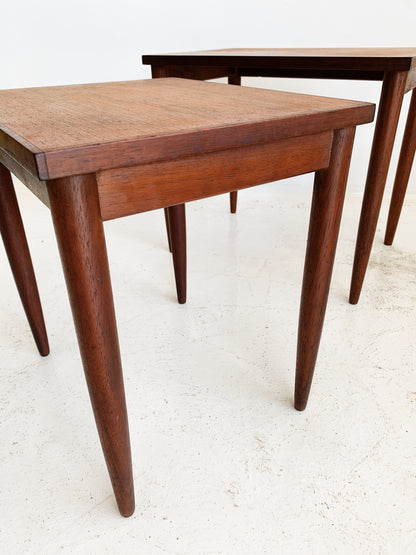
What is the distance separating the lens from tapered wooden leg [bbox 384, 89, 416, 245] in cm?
141

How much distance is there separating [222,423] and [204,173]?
1.64 feet

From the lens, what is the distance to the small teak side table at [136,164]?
1.61 ft

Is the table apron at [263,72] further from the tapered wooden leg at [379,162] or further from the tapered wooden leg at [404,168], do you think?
the tapered wooden leg at [404,168]

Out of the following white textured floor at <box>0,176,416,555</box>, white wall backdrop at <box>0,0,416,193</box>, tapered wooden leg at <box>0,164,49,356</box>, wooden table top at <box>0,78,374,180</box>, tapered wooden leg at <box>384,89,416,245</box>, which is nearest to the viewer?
wooden table top at <box>0,78,374,180</box>

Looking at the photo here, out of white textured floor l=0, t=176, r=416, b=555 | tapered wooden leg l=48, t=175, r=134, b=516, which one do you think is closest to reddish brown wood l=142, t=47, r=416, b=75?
white textured floor l=0, t=176, r=416, b=555

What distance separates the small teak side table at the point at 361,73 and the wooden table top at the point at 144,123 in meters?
0.34

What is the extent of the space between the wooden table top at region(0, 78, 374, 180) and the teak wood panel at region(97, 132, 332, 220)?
2 centimetres

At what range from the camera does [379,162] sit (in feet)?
3.66

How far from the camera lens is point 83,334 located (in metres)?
0.56

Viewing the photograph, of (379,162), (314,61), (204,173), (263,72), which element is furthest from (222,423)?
(263,72)

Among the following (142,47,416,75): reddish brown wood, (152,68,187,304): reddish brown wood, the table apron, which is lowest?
(152,68,187,304): reddish brown wood

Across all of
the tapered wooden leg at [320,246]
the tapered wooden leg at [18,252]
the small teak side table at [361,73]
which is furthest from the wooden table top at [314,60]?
the tapered wooden leg at [18,252]

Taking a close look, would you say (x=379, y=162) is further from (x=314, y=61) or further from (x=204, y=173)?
(x=204, y=173)

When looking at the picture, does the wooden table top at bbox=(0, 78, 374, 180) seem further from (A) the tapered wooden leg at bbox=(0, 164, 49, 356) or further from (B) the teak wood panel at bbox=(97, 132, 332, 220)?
(A) the tapered wooden leg at bbox=(0, 164, 49, 356)
